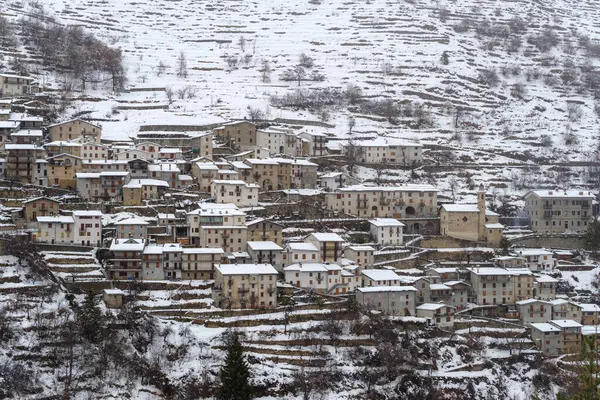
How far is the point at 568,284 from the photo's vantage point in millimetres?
59188

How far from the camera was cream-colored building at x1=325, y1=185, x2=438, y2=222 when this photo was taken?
6375 cm

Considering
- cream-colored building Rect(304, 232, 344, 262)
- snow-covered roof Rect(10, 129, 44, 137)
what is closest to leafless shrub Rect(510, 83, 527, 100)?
cream-colored building Rect(304, 232, 344, 262)

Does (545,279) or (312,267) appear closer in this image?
(312,267)

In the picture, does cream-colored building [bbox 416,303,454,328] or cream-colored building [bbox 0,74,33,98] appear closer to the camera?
cream-colored building [bbox 416,303,454,328]

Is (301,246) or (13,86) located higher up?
(13,86)

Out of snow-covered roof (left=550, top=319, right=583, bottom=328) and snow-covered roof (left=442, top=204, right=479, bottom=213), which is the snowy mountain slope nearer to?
snow-covered roof (left=442, top=204, right=479, bottom=213)

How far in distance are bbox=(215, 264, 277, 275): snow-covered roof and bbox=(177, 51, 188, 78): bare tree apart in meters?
53.7

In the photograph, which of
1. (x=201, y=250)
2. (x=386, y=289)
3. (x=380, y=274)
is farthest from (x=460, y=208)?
(x=201, y=250)

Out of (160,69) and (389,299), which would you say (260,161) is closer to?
(389,299)

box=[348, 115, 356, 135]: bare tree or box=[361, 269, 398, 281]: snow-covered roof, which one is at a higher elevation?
box=[348, 115, 356, 135]: bare tree

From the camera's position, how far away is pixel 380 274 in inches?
2099

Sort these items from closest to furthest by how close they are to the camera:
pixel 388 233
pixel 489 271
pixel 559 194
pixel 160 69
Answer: pixel 489 271
pixel 388 233
pixel 559 194
pixel 160 69

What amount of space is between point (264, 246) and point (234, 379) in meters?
13.8

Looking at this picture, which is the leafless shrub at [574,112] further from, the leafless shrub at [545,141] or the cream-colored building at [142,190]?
the cream-colored building at [142,190]
